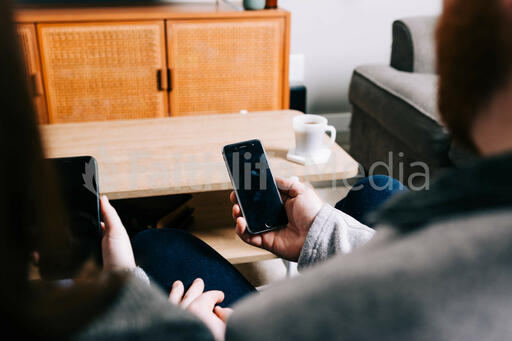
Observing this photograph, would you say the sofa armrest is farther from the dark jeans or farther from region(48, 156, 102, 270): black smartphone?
region(48, 156, 102, 270): black smartphone

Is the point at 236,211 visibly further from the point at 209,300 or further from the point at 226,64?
the point at 226,64

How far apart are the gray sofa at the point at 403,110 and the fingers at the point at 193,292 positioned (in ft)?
3.68

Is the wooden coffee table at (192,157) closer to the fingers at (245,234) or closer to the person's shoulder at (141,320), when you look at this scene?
the fingers at (245,234)

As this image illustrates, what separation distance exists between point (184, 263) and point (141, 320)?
540mm

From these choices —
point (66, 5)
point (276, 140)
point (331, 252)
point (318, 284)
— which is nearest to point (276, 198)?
point (331, 252)

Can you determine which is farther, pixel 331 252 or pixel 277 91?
pixel 277 91

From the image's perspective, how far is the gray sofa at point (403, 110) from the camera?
1716 millimetres

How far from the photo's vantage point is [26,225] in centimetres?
34

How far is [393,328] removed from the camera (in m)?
0.32

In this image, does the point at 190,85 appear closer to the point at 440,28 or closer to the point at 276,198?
the point at 276,198

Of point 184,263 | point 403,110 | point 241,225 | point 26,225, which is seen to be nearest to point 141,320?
point 26,225

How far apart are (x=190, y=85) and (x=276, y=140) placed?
948 millimetres

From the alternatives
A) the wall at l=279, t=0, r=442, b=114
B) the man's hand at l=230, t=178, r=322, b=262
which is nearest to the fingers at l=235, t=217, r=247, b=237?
the man's hand at l=230, t=178, r=322, b=262

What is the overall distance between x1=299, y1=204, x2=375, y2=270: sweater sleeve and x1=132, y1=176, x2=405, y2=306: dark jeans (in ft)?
0.45
